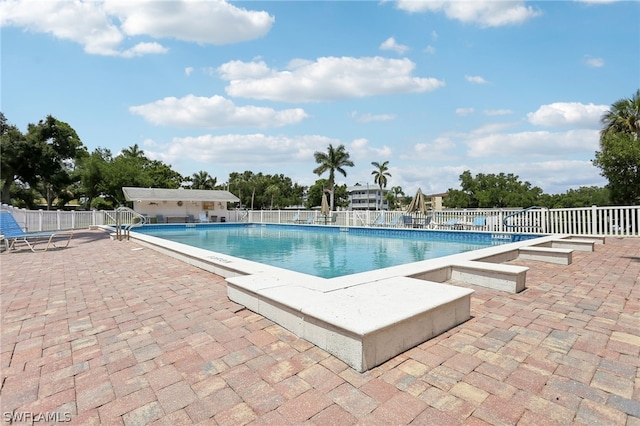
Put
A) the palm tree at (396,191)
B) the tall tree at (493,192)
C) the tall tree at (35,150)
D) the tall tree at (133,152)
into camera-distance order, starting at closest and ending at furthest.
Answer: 1. the tall tree at (35,150)
2. the tall tree at (133,152)
3. the tall tree at (493,192)
4. the palm tree at (396,191)

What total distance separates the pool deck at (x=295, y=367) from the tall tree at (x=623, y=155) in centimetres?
1956

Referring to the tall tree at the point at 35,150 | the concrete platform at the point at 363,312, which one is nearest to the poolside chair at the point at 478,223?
the concrete platform at the point at 363,312

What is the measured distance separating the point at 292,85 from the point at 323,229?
8.39m

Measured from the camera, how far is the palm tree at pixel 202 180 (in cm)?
5469

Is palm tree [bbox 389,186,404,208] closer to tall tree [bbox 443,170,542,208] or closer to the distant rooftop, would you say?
tall tree [bbox 443,170,542,208]

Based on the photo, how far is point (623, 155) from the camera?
17.7m

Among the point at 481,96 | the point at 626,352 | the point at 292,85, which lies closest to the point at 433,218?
the point at 481,96

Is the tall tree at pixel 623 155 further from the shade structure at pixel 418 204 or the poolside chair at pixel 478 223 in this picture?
the shade structure at pixel 418 204

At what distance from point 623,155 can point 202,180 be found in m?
52.5

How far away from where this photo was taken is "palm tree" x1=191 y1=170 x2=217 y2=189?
54688 millimetres

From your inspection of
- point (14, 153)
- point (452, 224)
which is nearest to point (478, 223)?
point (452, 224)

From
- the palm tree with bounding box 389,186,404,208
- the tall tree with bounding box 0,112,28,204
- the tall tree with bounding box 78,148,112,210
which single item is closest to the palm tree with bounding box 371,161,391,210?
the palm tree with bounding box 389,186,404,208

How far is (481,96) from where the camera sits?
11945 millimetres

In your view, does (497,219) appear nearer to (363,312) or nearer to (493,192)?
(363,312)
